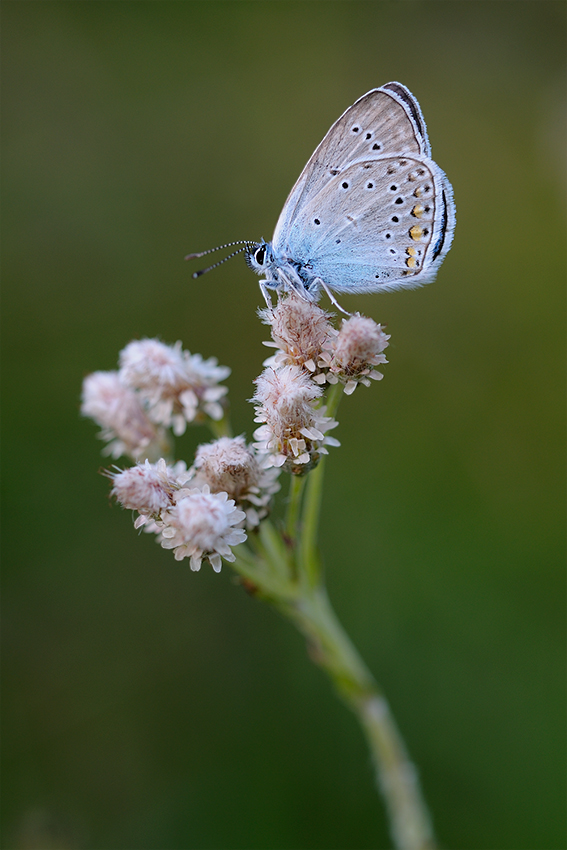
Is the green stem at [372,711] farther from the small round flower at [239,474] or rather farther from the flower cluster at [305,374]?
Answer: the flower cluster at [305,374]

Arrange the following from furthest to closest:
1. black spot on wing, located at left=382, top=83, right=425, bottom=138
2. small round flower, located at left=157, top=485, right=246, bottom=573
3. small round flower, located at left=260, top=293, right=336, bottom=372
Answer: black spot on wing, located at left=382, top=83, right=425, bottom=138 → small round flower, located at left=260, top=293, right=336, bottom=372 → small round flower, located at left=157, top=485, right=246, bottom=573

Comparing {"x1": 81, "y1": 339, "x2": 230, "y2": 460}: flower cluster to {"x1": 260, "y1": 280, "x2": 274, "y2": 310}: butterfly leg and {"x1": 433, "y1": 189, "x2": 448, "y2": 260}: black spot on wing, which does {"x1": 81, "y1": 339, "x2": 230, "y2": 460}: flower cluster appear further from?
{"x1": 433, "y1": 189, "x2": 448, "y2": 260}: black spot on wing

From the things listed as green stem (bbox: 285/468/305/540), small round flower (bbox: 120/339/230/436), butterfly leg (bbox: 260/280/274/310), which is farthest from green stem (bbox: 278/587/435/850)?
butterfly leg (bbox: 260/280/274/310)

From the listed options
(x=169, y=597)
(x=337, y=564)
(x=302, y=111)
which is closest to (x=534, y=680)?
(x=337, y=564)

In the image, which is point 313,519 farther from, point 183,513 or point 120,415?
point 120,415

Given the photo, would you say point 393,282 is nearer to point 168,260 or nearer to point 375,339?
point 375,339

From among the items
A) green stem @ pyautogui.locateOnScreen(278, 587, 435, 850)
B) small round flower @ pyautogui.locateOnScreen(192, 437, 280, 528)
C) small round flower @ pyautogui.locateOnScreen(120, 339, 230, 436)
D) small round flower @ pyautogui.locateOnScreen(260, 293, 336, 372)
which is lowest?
green stem @ pyautogui.locateOnScreen(278, 587, 435, 850)

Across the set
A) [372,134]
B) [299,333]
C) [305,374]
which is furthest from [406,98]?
[305,374]

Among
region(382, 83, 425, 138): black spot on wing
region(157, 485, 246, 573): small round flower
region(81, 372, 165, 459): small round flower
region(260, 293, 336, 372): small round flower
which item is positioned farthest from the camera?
region(81, 372, 165, 459): small round flower
